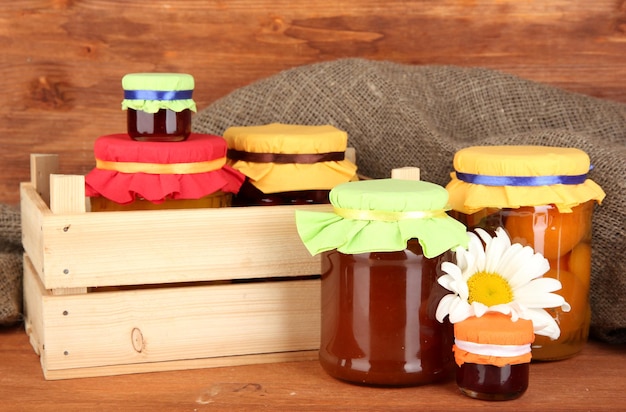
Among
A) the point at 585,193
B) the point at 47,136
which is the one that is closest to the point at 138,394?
the point at 585,193

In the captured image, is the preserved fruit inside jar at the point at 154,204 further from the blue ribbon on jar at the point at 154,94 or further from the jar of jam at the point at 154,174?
the blue ribbon on jar at the point at 154,94

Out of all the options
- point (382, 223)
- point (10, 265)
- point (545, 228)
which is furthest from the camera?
point (10, 265)

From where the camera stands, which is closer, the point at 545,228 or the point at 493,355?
the point at 493,355

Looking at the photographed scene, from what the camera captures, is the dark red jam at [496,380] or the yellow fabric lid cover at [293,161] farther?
the yellow fabric lid cover at [293,161]

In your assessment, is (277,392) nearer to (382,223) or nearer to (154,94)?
(382,223)

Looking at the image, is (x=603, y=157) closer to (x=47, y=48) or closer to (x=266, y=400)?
(x=266, y=400)

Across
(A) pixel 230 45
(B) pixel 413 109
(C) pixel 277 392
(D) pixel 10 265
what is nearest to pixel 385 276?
(C) pixel 277 392

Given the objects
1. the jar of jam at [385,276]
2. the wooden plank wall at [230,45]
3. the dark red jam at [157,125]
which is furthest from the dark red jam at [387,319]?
the wooden plank wall at [230,45]

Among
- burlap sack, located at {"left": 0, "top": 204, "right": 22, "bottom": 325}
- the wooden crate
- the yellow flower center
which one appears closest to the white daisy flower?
the yellow flower center
